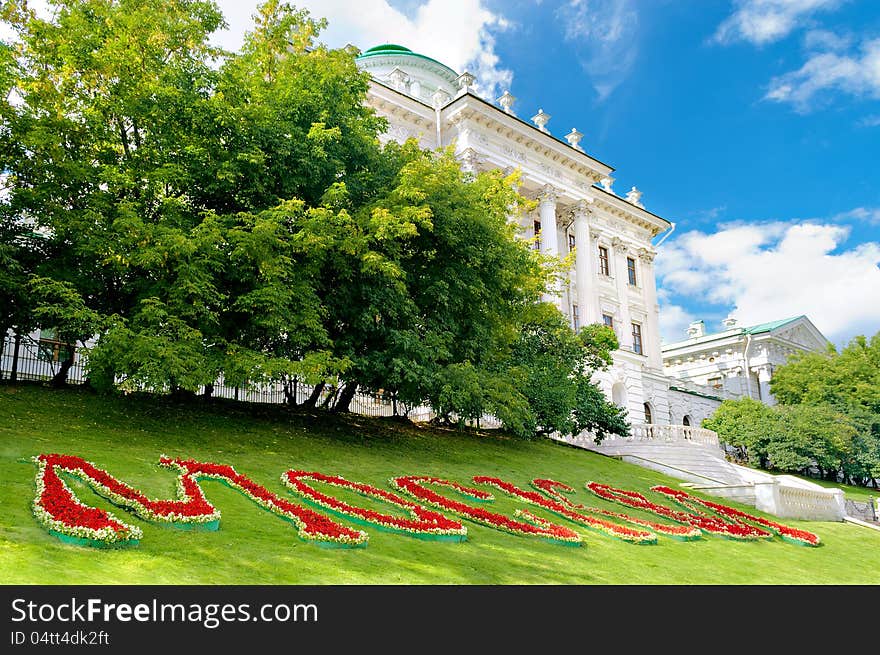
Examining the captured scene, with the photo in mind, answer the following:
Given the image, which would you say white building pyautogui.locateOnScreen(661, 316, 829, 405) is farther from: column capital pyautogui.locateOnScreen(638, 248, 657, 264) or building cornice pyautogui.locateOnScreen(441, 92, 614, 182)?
building cornice pyautogui.locateOnScreen(441, 92, 614, 182)

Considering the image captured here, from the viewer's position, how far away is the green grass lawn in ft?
21.4

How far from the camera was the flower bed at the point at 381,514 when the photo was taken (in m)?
9.25

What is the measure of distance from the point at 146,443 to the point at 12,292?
193 inches

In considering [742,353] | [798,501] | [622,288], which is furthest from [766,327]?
[798,501]

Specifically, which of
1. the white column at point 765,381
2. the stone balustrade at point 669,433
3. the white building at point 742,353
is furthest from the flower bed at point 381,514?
the white column at point 765,381

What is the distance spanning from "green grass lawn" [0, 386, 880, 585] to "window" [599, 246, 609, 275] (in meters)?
22.8

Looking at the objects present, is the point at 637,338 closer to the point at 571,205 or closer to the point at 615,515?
the point at 571,205

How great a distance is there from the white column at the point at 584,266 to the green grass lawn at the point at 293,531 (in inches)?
728

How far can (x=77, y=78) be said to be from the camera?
15836 mm

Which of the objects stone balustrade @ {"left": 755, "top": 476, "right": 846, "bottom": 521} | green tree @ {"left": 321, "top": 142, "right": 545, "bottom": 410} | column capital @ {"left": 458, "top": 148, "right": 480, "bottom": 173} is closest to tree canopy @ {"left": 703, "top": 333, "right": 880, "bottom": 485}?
stone balustrade @ {"left": 755, "top": 476, "right": 846, "bottom": 521}
